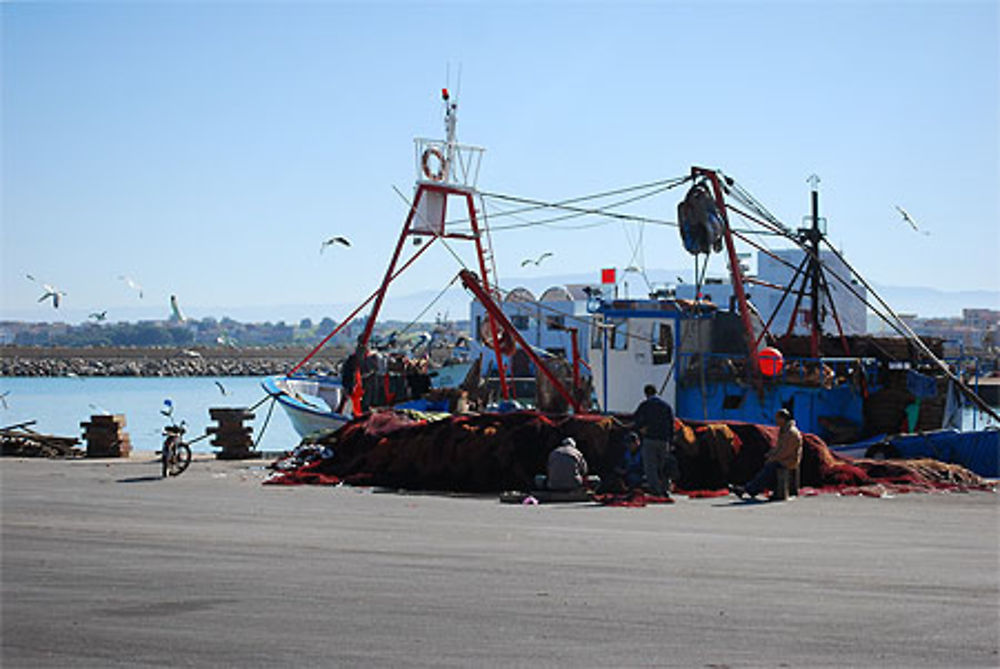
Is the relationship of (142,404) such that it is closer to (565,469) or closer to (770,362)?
(770,362)

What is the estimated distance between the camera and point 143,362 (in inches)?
4754

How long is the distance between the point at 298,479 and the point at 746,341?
32.9 ft

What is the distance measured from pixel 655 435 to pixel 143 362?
111 m

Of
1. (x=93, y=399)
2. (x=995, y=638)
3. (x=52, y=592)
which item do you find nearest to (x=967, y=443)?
(x=995, y=638)

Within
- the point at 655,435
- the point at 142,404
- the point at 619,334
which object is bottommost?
the point at 142,404

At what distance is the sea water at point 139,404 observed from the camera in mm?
48781

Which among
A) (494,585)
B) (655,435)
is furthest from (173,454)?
(494,585)

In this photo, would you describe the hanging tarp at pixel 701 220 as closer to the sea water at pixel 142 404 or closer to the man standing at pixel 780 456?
the man standing at pixel 780 456

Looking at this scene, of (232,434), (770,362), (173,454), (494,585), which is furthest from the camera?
(232,434)

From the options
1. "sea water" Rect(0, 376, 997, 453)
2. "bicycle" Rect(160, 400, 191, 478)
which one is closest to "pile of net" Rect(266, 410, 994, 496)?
"bicycle" Rect(160, 400, 191, 478)

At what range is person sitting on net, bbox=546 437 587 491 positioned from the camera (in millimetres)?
16000

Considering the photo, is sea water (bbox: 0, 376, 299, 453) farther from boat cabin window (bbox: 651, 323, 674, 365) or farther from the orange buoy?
the orange buoy

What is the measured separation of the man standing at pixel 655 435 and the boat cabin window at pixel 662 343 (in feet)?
26.8

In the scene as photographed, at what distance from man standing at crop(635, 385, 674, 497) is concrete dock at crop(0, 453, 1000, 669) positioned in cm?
72
